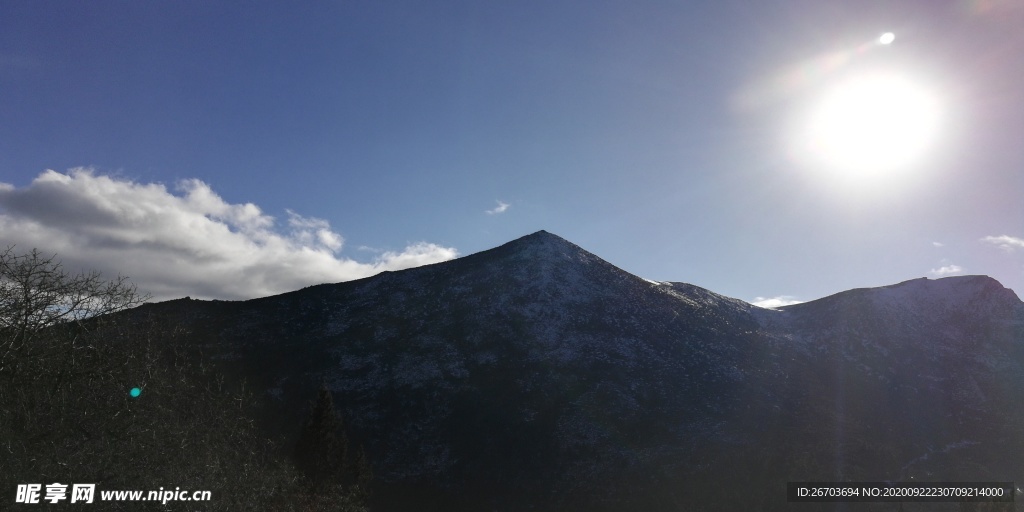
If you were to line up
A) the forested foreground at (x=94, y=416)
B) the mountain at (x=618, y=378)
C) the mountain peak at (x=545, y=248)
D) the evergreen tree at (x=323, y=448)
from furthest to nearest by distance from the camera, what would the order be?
1. the mountain peak at (x=545, y=248)
2. the mountain at (x=618, y=378)
3. the evergreen tree at (x=323, y=448)
4. the forested foreground at (x=94, y=416)

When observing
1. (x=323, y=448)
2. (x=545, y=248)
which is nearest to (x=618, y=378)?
(x=545, y=248)

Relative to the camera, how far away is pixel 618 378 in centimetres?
7038

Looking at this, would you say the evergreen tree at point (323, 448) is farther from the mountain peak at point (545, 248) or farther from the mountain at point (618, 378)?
the mountain peak at point (545, 248)

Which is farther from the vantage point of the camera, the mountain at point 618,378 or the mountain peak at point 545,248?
the mountain peak at point 545,248

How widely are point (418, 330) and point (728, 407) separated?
42.5 meters

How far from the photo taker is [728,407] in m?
65.4

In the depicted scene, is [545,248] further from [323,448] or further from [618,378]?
[323,448]

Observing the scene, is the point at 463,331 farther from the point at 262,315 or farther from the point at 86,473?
the point at 86,473

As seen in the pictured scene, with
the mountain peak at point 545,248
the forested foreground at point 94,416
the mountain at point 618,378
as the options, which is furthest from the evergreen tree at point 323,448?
the mountain peak at point 545,248

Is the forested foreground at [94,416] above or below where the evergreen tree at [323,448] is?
above

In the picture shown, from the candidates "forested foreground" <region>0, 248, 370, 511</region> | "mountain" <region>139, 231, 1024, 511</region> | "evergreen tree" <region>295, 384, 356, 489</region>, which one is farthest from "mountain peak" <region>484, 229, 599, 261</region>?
"forested foreground" <region>0, 248, 370, 511</region>

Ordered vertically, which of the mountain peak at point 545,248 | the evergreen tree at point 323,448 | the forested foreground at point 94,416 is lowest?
the evergreen tree at point 323,448

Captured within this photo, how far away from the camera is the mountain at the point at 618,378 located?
5500 cm

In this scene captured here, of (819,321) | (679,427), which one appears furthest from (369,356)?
(819,321)
